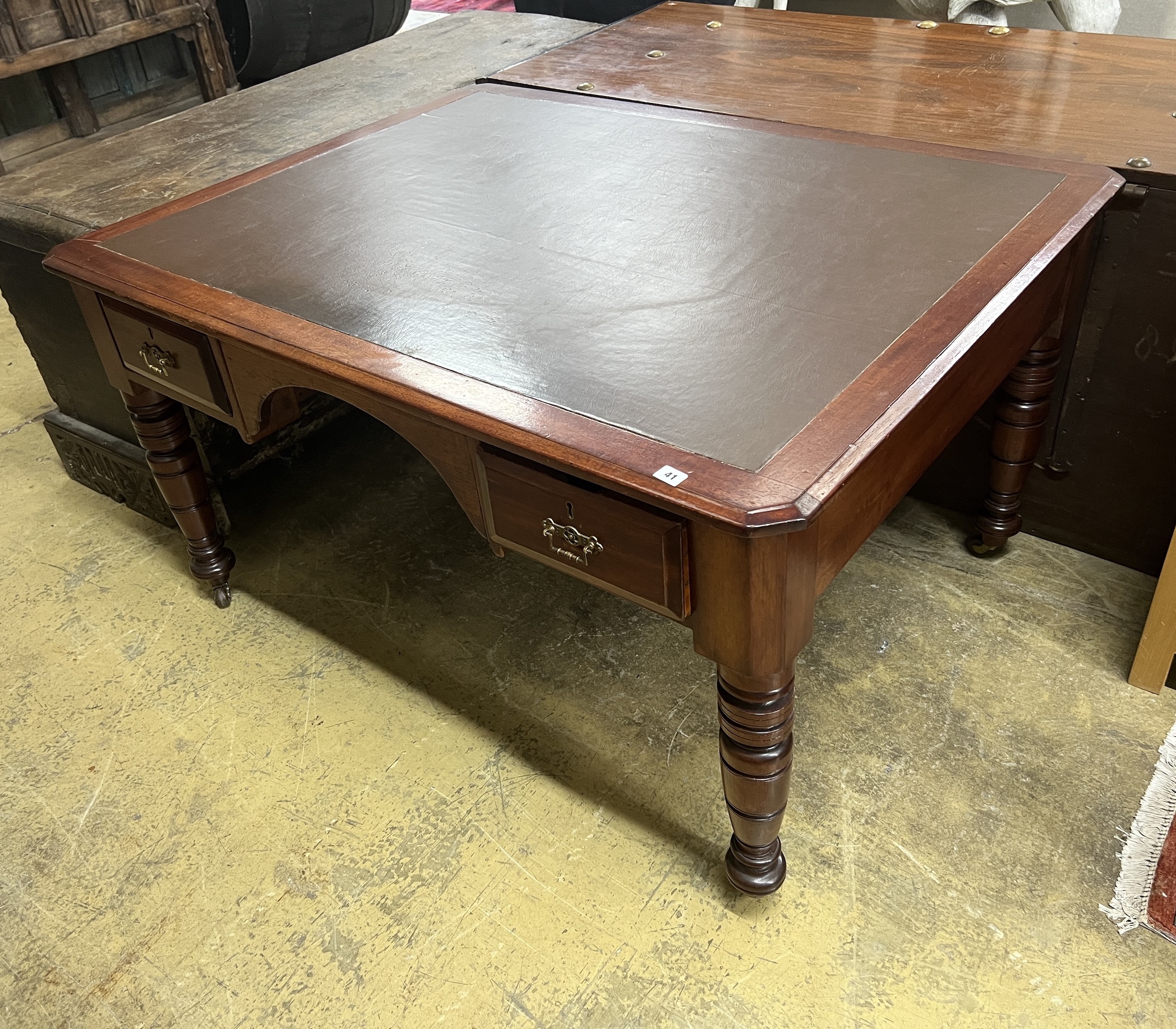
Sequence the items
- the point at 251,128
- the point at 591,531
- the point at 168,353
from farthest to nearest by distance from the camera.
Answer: the point at 251,128
the point at 168,353
the point at 591,531

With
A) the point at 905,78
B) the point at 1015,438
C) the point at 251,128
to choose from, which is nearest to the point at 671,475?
the point at 1015,438

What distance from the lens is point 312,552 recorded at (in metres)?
1.93

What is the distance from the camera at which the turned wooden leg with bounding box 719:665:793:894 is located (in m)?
1.08

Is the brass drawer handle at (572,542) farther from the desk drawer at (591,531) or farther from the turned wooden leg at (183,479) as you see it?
the turned wooden leg at (183,479)

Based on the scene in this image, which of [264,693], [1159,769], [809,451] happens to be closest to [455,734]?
[264,693]

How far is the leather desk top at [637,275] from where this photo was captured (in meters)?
0.96

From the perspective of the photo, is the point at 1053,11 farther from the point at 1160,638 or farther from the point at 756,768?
the point at 756,768

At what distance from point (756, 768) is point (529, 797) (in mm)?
429

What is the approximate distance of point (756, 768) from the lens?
1127 millimetres

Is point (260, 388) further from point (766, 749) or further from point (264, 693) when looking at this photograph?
point (766, 749)

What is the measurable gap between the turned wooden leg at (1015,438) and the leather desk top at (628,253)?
28 centimetres

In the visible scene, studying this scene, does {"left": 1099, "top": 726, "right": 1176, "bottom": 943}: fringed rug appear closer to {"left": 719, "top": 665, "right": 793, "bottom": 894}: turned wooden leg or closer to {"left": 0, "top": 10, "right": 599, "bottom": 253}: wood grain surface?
{"left": 719, "top": 665, "right": 793, "bottom": 894}: turned wooden leg

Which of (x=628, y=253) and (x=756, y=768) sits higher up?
(x=628, y=253)

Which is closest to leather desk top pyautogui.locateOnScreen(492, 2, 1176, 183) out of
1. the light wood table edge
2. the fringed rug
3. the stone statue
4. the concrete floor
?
the stone statue
